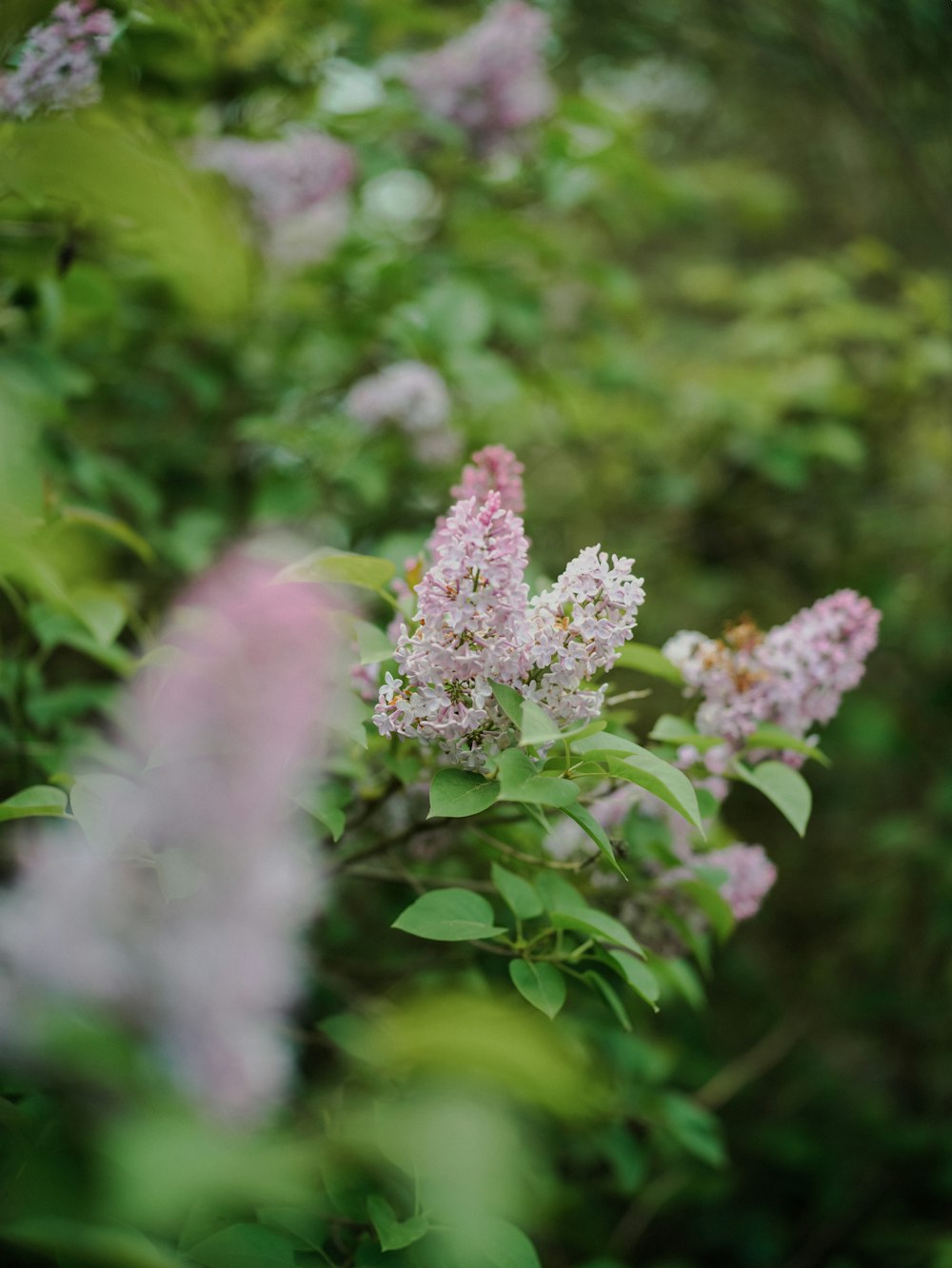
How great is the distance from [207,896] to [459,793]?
37 cm

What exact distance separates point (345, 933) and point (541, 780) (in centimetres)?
105

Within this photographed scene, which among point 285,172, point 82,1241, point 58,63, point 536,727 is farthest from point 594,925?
point 285,172

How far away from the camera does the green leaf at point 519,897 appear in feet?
3.40

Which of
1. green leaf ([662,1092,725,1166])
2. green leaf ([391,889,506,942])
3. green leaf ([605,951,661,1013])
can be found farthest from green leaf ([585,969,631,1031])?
green leaf ([662,1092,725,1166])

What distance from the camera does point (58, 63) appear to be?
3.94ft

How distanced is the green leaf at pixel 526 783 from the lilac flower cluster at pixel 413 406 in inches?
48.4

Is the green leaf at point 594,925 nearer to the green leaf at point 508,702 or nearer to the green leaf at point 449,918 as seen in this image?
the green leaf at point 449,918

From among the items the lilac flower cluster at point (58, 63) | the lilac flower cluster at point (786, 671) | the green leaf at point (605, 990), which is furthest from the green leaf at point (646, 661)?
the lilac flower cluster at point (58, 63)

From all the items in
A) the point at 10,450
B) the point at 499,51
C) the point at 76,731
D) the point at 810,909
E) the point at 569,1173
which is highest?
the point at 10,450

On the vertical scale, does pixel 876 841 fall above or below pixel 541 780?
below

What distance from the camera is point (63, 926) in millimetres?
603

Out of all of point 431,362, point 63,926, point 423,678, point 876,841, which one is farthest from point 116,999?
point 876,841

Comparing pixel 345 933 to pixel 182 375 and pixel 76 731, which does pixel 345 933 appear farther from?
pixel 182 375

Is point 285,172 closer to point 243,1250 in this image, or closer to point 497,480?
point 497,480
